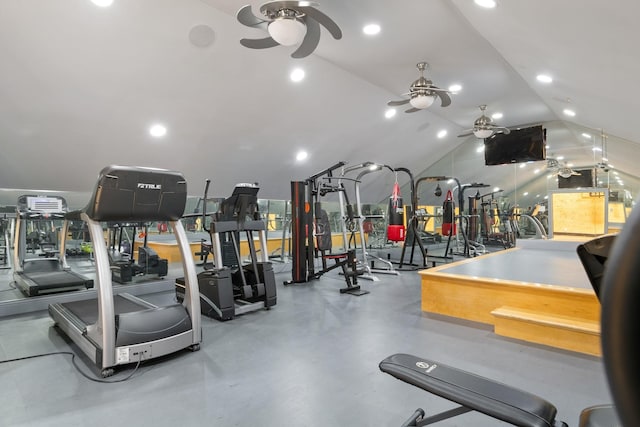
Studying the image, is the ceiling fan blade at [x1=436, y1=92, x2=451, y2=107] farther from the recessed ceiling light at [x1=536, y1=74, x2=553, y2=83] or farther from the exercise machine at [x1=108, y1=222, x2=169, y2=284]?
the exercise machine at [x1=108, y1=222, x2=169, y2=284]

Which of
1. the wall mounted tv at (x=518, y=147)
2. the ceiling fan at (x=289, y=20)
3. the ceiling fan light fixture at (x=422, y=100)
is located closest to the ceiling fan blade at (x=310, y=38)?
the ceiling fan at (x=289, y=20)

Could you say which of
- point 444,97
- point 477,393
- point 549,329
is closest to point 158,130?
point 444,97

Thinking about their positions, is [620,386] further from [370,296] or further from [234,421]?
[370,296]

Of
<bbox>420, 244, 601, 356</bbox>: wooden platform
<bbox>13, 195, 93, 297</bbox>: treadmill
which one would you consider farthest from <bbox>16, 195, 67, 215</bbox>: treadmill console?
<bbox>420, 244, 601, 356</bbox>: wooden platform

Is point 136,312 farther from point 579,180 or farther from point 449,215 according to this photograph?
point 579,180

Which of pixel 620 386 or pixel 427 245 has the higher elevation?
pixel 620 386

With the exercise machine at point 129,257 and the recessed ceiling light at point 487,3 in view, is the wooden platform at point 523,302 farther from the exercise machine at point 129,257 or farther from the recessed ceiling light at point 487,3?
the exercise machine at point 129,257

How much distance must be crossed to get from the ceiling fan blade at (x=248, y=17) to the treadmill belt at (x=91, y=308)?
113 inches

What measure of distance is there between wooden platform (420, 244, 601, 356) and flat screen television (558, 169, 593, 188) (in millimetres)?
3949

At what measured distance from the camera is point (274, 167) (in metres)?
7.39

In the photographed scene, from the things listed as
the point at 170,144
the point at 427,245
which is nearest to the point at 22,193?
the point at 170,144

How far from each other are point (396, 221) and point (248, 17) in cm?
466

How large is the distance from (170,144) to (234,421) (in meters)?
4.55

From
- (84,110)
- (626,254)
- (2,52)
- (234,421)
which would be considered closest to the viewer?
(626,254)
